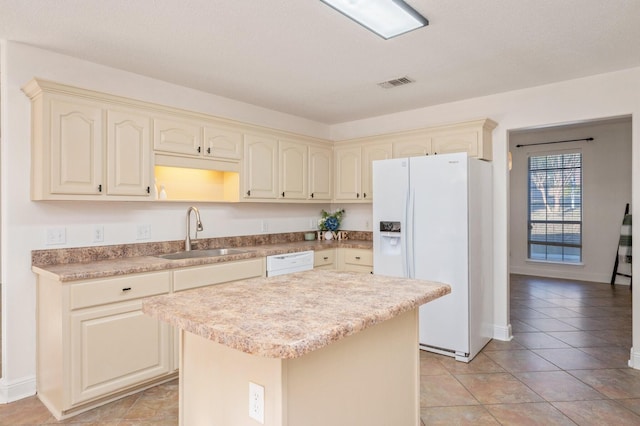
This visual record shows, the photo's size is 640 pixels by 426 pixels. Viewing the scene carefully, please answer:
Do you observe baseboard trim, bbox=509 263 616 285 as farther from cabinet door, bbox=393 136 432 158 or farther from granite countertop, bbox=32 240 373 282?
granite countertop, bbox=32 240 373 282

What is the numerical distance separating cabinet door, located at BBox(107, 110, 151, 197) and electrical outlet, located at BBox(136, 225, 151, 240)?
0.40 m

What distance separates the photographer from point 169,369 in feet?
9.20

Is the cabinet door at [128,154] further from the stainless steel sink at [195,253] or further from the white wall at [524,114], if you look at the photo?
the white wall at [524,114]

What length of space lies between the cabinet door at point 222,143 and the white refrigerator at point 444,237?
1.37 metres

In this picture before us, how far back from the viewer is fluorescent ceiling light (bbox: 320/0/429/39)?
2057mm

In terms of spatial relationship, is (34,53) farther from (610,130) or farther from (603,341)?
(610,130)

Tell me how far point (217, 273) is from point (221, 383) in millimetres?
1652

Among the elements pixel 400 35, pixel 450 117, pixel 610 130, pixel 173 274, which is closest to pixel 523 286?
pixel 610 130

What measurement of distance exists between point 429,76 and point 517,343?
2.65 m

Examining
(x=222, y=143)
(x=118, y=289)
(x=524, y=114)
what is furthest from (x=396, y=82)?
(x=118, y=289)

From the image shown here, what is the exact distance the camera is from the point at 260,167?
3.88 meters

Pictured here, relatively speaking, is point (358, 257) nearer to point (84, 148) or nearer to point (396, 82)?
point (396, 82)

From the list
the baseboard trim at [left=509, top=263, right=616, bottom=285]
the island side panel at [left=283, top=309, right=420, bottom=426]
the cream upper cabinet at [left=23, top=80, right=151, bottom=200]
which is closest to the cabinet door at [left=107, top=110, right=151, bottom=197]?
the cream upper cabinet at [left=23, top=80, right=151, bottom=200]

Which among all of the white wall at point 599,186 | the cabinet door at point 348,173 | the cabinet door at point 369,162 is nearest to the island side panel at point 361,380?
the cabinet door at point 369,162
